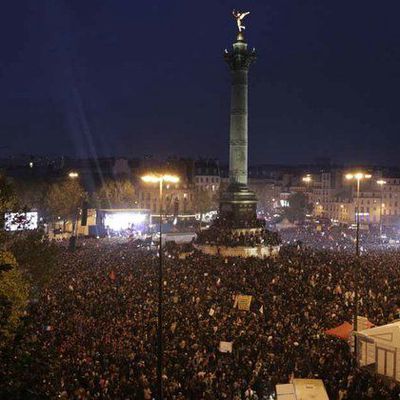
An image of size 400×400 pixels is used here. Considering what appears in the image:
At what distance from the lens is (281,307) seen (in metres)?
21.6

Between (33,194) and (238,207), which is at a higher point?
(33,194)

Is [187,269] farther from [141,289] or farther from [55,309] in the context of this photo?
[55,309]

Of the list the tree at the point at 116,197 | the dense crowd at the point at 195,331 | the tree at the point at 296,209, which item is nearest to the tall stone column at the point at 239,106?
the dense crowd at the point at 195,331

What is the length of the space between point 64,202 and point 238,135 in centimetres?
2615

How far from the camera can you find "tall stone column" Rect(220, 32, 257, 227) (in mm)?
41406

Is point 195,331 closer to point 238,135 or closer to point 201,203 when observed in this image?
point 238,135

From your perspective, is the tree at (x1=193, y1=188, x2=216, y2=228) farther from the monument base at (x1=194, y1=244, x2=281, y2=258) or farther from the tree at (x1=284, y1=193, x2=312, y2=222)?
the monument base at (x1=194, y1=244, x2=281, y2=258)

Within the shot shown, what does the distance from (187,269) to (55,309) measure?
1005 centimetres

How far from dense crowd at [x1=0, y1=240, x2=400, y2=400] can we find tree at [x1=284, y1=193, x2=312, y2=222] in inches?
2746

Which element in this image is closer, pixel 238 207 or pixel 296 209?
pixel 238 207

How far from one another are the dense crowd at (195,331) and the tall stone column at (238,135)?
11.5 meters

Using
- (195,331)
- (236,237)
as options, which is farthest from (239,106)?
(195,331)

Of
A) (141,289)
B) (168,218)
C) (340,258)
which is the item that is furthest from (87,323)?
(168,218)

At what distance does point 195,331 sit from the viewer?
18.0m
